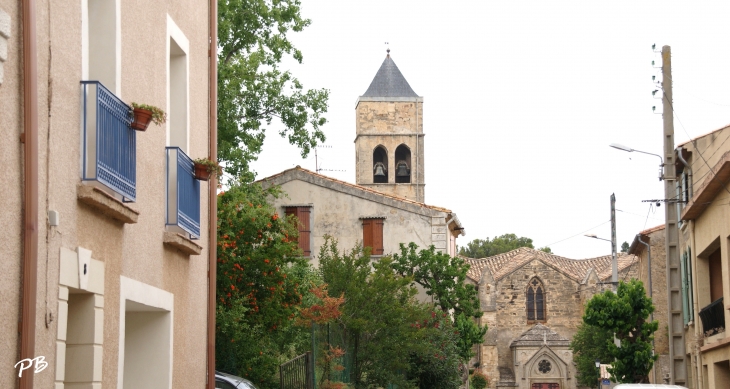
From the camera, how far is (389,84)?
71.6 meters

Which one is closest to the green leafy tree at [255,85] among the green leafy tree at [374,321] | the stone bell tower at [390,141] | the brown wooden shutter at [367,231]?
the green leafy tree at [374,321]

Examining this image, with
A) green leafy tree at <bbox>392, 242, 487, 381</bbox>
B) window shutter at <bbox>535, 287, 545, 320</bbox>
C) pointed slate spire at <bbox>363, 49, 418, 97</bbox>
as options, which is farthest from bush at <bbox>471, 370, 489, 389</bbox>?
green leafy tree at <bbox>392, 242, 487, 381</bbox>

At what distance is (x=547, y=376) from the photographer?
234 ft

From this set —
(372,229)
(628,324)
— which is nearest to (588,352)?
(372,229)

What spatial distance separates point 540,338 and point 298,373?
5787 cm

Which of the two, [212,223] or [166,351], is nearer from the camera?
[166,351]

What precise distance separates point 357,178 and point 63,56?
62579mm

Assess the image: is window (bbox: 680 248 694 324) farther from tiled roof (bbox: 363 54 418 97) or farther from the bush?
tiled roof (bbox: 363 54 418 97)

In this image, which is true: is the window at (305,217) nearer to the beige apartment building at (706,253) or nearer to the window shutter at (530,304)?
the beige apartment building at (706,253)

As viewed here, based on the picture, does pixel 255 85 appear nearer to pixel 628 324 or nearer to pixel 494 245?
pixel 628 324

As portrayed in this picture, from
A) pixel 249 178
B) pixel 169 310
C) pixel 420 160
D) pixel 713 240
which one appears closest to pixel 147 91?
pixel 169 310

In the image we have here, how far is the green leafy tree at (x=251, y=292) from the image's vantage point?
60.1ft

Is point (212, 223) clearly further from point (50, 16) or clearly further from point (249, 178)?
point (249, 178)

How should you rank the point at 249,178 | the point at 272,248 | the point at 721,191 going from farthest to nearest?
the point at 249,178, the point at 721,191, the point at 272,248
